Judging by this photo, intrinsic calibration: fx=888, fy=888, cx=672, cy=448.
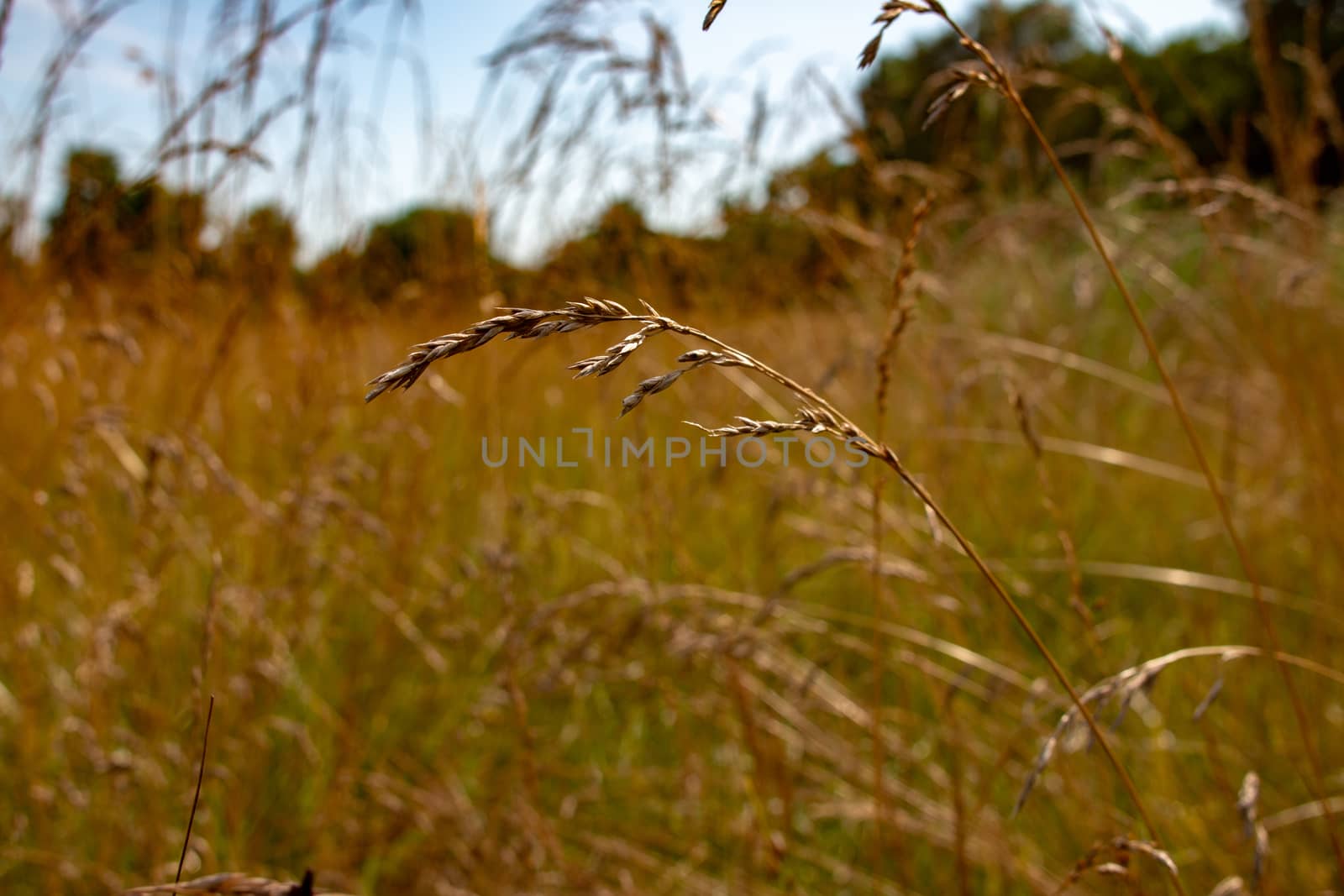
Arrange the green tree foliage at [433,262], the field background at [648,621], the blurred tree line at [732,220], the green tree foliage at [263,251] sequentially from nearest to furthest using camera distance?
1. the field background at [648,621]
2. the blurred tree line at [732,220]
3. the green tree foliage at [263,251]
4. the green tree foliage at [433,262]

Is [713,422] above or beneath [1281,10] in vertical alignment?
beneath

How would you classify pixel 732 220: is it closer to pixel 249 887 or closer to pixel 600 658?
pixel 600 658

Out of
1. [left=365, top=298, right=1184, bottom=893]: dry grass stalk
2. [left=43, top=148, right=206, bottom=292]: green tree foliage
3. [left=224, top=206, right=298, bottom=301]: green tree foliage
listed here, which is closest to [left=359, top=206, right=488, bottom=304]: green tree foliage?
[left=224, top=206, right=298, bottom=301]: green tree foliage

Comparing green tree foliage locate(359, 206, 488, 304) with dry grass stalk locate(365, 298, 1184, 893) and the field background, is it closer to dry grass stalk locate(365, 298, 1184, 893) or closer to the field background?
the field background

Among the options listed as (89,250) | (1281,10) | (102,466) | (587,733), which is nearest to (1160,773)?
(587,733)

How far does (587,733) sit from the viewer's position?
1.52 m

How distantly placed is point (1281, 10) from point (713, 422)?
13.0 metres

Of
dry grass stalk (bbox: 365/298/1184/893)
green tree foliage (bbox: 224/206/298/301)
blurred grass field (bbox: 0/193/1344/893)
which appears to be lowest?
blurred grass field (bbox: 0/193/1344/893)

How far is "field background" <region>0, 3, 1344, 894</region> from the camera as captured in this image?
1081mm

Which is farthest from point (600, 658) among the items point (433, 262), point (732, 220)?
point (433, 262)

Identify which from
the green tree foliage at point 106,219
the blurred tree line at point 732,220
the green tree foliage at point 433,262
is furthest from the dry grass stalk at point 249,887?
the green tree foliage at point 433,262

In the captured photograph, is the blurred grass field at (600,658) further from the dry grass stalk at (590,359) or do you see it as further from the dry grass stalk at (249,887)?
the dry grass stalk at (590,359)

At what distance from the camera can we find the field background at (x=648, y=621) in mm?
1081

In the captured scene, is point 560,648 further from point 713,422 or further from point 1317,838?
point 1317,838
